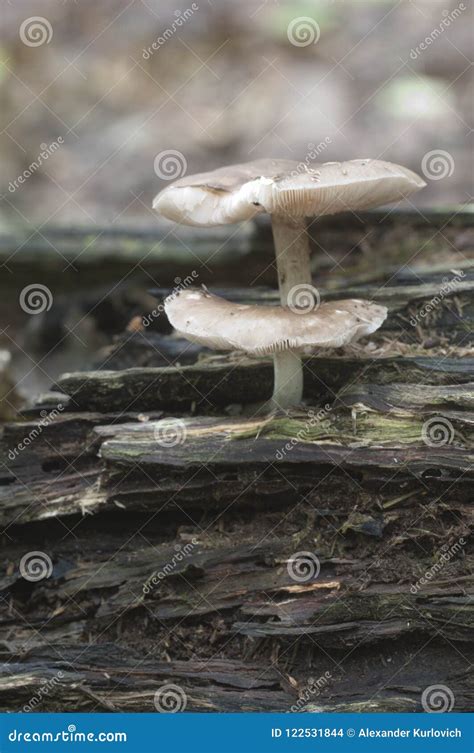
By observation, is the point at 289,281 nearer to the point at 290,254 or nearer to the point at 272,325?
the point at 290,254

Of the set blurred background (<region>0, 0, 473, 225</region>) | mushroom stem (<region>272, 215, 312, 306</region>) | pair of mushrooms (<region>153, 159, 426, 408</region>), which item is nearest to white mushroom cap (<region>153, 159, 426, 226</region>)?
pair of mushrooms (<region>153, 159, 426, 408</region>)

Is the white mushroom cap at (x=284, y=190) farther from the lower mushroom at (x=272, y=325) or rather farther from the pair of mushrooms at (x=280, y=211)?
the lower mushroom at (x=272, y=325)

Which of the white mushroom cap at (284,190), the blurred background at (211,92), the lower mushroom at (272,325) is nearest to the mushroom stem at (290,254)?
the white mushroom cap at (284,190)

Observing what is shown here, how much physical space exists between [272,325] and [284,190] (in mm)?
673

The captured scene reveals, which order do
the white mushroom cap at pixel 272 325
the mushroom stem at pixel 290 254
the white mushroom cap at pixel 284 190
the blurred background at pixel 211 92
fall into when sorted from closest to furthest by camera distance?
the white mushroom cap at pixel 284 190
the white mushroom cap at pixel 272 325
the mushroom stem at pixel 290 254
the blurred background at pixel 211 92

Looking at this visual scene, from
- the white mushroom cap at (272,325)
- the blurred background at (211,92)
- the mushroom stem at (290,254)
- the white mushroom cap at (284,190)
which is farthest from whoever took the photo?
the blurred background at (211,92)

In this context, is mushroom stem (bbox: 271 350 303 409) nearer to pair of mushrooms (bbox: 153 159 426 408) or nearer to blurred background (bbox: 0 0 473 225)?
pair of mushrooms (bbox: 153 159 426 408)

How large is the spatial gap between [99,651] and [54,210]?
7.02m

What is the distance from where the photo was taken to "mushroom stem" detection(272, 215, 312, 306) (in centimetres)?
418

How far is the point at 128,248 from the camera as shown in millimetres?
6922

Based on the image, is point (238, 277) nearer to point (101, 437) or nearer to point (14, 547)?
point (101, 437)

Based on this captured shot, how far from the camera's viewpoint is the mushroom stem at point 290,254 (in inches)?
165

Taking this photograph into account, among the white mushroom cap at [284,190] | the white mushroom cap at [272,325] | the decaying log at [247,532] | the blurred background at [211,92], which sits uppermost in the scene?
the blurred background at [211,92]

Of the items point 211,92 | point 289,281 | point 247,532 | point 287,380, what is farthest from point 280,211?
point 211,92
